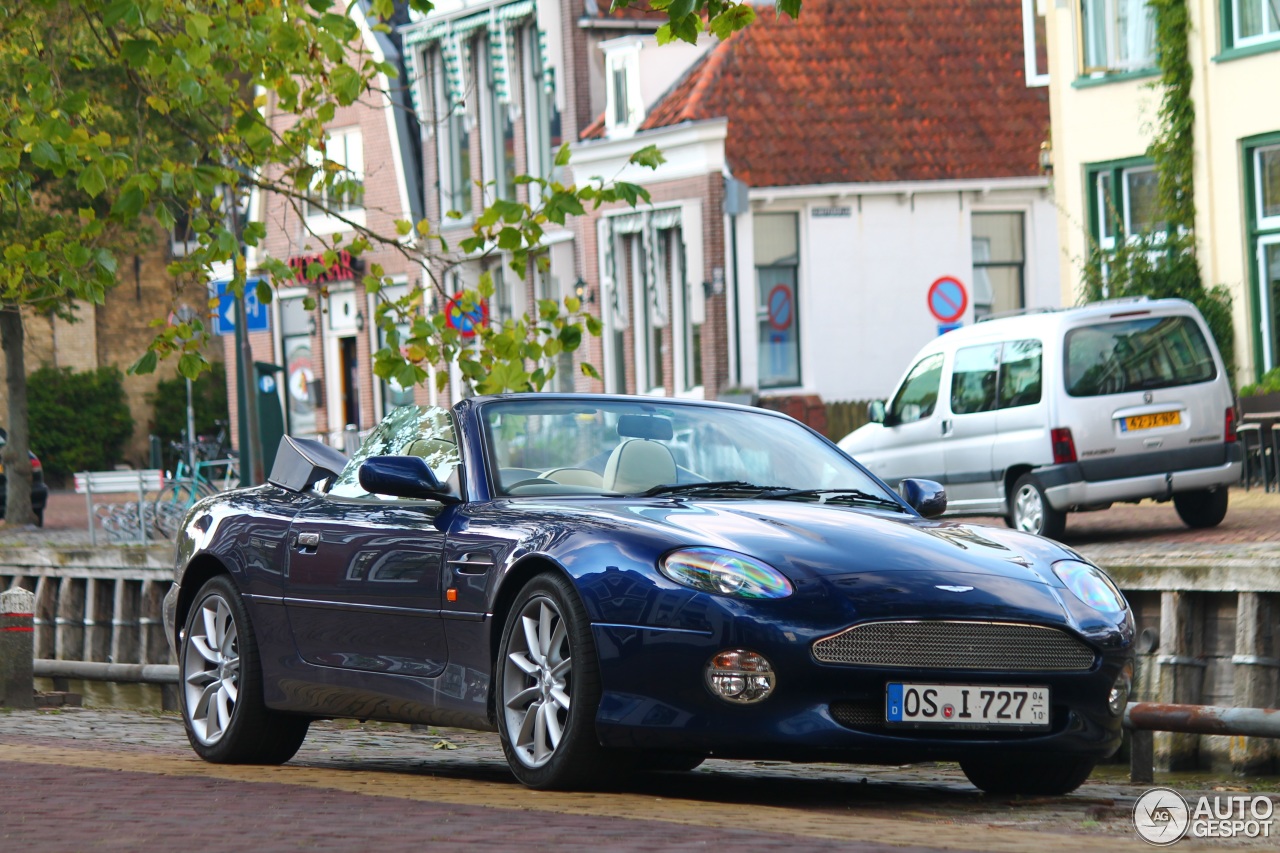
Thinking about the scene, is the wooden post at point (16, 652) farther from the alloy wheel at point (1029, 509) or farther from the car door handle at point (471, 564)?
the alloy wheel at point (1029, 509)

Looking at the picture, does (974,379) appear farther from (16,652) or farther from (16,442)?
(16,442)

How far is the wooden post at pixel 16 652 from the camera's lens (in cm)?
1428

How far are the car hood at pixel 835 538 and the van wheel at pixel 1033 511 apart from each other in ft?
37.5

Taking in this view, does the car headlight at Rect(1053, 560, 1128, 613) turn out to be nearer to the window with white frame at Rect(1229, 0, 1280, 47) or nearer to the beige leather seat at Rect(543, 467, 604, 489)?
the beige leather seat at Rect(543, 467, 604, 489)

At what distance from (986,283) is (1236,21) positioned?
925 cm

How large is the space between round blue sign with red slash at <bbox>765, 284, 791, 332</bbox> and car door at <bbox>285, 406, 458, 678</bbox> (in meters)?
25.4

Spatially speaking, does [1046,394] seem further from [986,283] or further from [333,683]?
[986,283]

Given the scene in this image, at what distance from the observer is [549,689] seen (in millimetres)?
7758

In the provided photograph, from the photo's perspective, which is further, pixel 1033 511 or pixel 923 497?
pixel 1033 511

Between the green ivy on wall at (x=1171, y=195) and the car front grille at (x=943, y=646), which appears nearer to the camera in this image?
the car front grille at (x=943, y=646)

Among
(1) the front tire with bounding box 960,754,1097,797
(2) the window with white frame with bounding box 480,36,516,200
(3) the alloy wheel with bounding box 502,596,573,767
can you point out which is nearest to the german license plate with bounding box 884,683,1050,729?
(1) the front tire with bounding box 960,754,1097,797

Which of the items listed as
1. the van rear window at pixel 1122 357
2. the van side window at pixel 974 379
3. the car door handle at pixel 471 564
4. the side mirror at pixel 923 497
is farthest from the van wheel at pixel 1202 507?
the car door handle at pixel 471 564

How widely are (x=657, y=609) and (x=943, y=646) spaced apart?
90 cm

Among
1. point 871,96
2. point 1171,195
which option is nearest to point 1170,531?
point 1171,195
